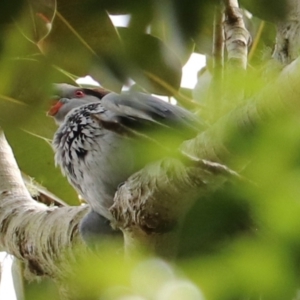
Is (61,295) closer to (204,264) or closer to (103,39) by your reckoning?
(103,39)

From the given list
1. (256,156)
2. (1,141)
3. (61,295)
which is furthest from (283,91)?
(1,141)

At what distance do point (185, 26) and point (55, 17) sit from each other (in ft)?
1.72

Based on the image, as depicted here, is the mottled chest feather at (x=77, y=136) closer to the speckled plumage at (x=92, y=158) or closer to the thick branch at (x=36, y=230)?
the speckled plumage at (x=92, y=158)

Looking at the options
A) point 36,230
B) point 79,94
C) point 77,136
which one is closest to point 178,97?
point 79,94

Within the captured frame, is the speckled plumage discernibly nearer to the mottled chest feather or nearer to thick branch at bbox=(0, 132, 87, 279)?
the mottled chest feather

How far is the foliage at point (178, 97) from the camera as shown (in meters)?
Result: 0.36

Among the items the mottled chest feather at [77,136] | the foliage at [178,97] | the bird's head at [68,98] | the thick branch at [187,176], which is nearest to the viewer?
the foliage at [178,97]

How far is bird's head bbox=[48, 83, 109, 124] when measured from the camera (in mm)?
1640

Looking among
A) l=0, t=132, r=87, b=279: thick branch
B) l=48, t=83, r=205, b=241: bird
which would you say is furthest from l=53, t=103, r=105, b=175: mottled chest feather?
l=0, t=132, r=87, b=279: thick branch

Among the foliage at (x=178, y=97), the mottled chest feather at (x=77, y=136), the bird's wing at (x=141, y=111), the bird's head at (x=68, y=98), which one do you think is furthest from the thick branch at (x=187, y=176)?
the bird's head at (x=68, y=98)

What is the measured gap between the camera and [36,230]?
147 centimetres

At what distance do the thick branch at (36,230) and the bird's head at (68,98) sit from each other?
0.74 feet

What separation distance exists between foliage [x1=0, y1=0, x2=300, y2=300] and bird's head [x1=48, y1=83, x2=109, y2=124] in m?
0.04

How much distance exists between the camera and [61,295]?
4.87ft
